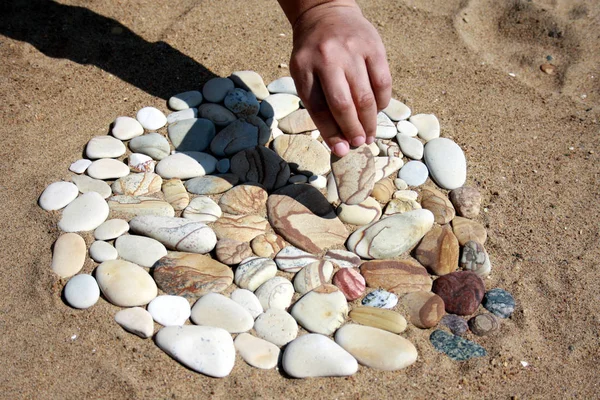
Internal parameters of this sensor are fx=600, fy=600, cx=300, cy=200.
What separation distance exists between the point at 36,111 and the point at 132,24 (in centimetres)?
72

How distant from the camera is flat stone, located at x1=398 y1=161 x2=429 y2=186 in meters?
2.37

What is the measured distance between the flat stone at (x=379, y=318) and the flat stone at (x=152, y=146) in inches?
39.8

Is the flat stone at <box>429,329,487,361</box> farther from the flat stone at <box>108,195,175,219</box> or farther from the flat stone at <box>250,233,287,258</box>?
the flat stone at <box>108,195,175,219</box>

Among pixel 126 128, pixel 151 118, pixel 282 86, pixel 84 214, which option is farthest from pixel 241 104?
pixel 84 214

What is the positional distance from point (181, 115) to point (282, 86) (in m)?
0.47

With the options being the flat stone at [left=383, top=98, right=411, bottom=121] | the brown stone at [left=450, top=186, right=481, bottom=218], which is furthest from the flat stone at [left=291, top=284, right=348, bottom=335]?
the flat stone at [left=383, top=98, right=411, bottom=121]

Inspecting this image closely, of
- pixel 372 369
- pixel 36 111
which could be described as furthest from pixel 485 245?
pixel 36 111

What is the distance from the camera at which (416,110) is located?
8.82ft

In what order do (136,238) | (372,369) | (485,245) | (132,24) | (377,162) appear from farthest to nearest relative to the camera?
(132,24), (377,162), (485,245), (136,238), (372,369)

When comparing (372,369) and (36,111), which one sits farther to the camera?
(36,111)

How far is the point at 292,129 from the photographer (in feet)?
8.22

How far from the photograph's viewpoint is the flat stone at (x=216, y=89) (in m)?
2.61

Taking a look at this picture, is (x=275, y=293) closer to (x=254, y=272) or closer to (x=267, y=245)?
(x=254, y=272)

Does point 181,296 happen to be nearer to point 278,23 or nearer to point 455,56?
point 278,23
